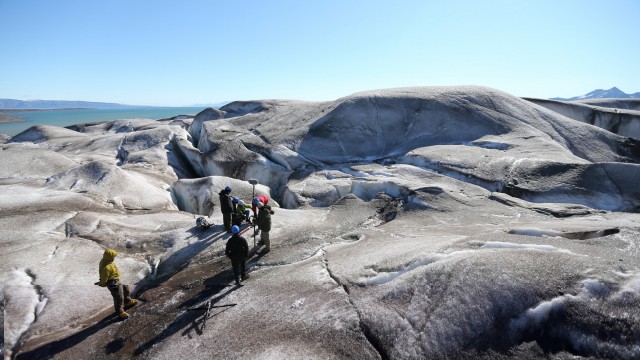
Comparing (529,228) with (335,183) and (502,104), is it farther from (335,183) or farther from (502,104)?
(502,104)

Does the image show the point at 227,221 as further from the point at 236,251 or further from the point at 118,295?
the point at 118,295

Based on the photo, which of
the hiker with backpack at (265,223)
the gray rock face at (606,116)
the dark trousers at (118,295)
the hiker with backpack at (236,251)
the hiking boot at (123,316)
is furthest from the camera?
the gray rock face at (606,116)

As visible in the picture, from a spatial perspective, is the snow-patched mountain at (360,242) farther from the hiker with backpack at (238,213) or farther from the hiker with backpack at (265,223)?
the hiker with backpack at (238,213)

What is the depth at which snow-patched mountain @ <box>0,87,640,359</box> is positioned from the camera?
691 cm

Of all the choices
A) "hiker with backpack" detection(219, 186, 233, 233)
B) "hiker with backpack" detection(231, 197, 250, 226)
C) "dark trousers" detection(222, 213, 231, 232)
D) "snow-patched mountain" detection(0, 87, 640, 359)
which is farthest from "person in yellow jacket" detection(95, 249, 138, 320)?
"hiker with backpack" detection(231, 197, 250, 226)

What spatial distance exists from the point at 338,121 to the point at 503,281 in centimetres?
2129

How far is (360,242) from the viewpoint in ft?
40.1

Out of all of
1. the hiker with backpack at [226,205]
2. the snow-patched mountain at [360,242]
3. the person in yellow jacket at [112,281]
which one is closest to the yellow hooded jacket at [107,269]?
the person in yellow jacket at [112,281]

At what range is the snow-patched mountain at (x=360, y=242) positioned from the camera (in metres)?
6.91

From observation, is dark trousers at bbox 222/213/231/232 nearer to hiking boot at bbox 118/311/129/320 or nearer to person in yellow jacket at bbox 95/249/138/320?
person in yellow jacket at bbox 95/249/138/320

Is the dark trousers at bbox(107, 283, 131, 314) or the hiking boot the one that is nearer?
the dark trousers at bbox(107, 283, 131, 314)

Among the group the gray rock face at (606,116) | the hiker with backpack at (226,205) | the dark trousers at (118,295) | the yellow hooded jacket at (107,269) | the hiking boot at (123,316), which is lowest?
the hiking boot at (123,316)

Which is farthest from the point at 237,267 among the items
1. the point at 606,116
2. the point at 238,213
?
the point at 606,116

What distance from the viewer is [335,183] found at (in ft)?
65.9
